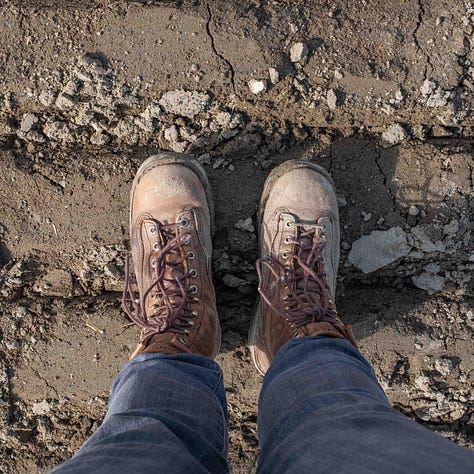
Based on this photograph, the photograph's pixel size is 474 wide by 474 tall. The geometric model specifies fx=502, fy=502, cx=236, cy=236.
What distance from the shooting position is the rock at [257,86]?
2152 mm

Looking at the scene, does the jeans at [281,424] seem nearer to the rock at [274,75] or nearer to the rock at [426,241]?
the rock at [426,241]

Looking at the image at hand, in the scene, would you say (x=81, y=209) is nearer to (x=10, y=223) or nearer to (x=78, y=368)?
(x=10, y=223)

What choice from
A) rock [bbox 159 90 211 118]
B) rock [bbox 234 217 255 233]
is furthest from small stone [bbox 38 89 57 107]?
rock [bbox 234 217 255 233]

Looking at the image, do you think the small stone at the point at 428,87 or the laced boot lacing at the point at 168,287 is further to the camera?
the small stone at the point at 428,87

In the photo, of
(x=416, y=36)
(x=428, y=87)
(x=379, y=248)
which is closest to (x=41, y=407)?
(x=379, y=248)

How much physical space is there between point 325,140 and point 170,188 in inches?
28.0

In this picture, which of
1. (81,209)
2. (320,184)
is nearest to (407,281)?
(320,184)

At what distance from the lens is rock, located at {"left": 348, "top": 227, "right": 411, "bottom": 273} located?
2.17 metres

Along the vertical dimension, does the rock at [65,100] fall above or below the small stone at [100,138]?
above

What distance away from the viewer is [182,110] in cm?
218

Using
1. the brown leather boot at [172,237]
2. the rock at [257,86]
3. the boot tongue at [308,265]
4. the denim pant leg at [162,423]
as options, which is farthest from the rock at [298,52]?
the denim pant leg at [162,423]

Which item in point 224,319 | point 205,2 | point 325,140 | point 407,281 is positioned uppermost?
point 205,2

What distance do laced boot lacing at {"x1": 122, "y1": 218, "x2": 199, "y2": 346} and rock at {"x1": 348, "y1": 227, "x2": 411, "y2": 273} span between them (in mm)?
731

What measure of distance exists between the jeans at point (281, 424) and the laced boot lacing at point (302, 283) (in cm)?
17
